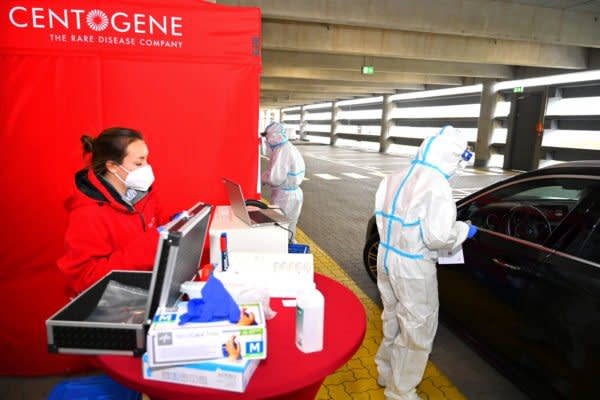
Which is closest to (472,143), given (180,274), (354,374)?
(354,374)

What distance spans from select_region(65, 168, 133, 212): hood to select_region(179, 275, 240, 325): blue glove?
789 mm

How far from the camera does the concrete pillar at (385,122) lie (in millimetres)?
23266

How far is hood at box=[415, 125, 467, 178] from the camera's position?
7.45ft

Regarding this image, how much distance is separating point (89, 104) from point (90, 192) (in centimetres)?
100

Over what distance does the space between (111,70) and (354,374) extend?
8.72 feet

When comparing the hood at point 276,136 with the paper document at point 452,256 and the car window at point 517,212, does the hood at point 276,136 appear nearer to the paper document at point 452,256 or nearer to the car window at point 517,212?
the car window at point 517,212

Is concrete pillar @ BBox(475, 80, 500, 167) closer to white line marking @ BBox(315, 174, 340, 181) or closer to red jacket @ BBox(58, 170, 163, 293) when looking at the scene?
white line marking @ BBox(315, 174, 340, 181)

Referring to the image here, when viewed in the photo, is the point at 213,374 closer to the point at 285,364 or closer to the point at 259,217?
Answer: the point at 285,364

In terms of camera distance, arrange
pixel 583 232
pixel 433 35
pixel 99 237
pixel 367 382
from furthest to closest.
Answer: pixel 433 35
pixel 367 382
pixel 583 232
pixel 99 237

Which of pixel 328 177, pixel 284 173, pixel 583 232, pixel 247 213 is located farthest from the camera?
pixel 328 177

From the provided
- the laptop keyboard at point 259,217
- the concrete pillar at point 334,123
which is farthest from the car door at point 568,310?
the concrete pillar at point 334,123

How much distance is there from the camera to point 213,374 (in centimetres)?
125

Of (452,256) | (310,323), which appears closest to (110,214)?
(310,323)

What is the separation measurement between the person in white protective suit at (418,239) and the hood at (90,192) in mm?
1516
